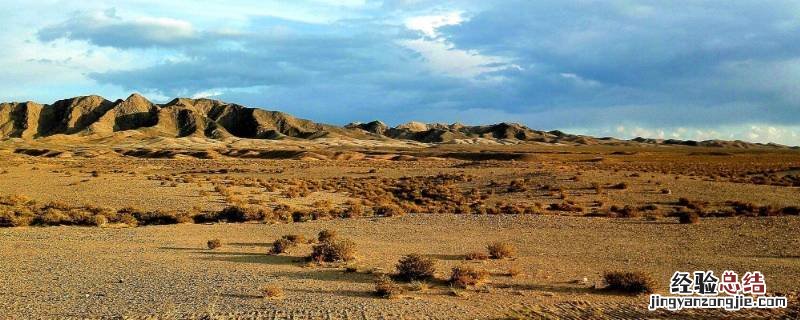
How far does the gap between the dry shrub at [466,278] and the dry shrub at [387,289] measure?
4.77ft

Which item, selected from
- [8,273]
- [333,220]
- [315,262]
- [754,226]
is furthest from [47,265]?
[754,226]

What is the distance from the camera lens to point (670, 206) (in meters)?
32.9

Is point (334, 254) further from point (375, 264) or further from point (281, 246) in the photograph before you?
point (281, 246)

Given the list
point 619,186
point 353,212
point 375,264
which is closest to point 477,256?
point 375,264

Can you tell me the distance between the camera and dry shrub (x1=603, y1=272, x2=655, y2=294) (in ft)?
43.1

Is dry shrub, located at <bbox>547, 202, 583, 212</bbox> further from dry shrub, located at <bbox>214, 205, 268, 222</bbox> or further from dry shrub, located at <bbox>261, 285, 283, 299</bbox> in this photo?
dry shrub, located at <bbox>261, 285, 283, 299</bbox>

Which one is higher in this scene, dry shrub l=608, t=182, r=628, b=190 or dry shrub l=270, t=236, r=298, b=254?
dry shrub l=608, t=182, r=628, b=190

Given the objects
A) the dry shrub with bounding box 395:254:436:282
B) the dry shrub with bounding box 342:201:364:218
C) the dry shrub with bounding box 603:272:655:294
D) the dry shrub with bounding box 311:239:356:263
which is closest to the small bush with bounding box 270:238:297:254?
the dry shrub with bounding box 311:239:356:263

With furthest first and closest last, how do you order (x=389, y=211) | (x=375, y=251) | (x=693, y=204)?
(x=693, y=204) → (x=389, y=211) → (x=375, y=251)

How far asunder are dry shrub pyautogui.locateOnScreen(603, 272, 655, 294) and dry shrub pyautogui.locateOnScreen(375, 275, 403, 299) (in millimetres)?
4476

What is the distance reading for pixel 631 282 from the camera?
1311 centimetres

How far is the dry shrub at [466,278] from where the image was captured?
540 inches

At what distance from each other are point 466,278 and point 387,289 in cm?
191

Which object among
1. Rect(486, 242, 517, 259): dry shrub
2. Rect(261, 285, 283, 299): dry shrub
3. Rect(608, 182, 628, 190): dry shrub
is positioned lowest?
Rect(261, 285, 283, 299): dry shrub
